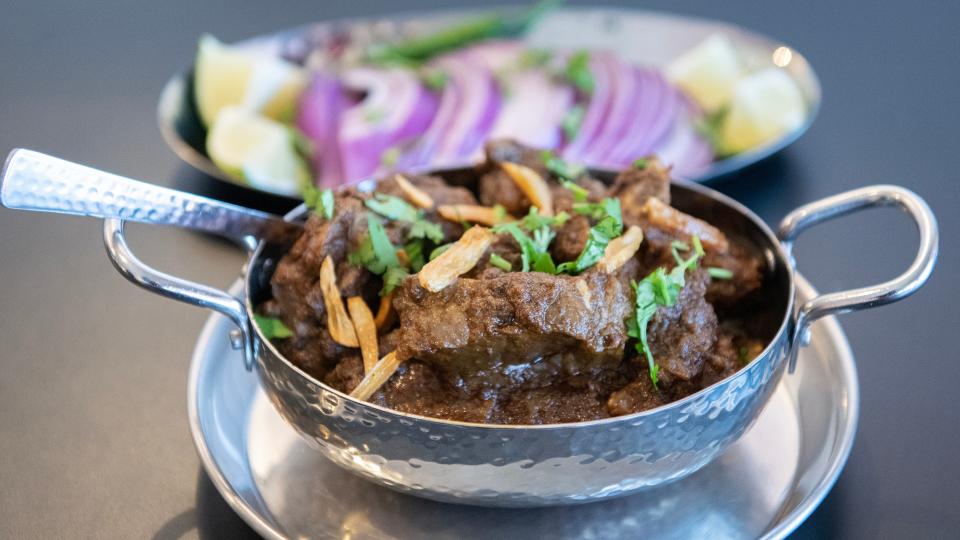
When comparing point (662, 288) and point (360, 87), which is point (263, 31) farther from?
point (662, 288)

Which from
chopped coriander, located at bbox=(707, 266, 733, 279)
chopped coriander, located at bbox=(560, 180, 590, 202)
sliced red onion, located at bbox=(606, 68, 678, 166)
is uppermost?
chopped coriander, located at bbox=(560, 180, 590, 202)

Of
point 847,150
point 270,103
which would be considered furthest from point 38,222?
point 847,150

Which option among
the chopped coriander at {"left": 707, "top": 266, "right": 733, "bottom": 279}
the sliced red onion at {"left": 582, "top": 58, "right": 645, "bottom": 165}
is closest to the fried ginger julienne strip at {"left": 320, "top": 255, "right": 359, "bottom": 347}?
the chopped coriander at {"left": 707, "top": 266, "right": 733, "bottom": 279}

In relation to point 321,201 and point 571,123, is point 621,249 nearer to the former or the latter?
point 321,201

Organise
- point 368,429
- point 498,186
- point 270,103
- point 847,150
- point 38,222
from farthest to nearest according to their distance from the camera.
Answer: point 270,103 → point 847,150 → point 38,222 → point 498,186 → point 368,429

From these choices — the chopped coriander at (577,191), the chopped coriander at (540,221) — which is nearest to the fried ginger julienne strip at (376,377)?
the chopped coriander at (540,221)

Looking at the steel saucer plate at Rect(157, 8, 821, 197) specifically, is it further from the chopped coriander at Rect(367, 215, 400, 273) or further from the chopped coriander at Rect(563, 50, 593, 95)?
the chopped coriander at Rect(367, 215, 400, 273)
